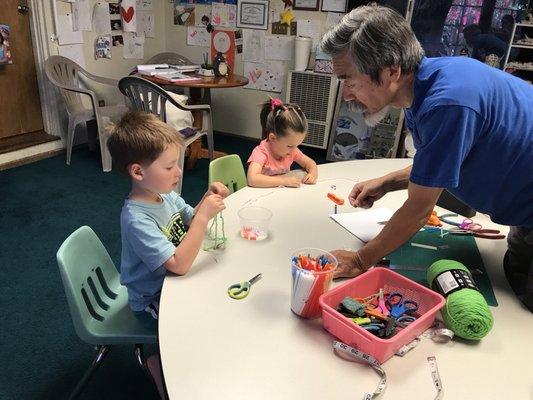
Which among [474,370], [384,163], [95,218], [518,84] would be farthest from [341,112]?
[474,370]

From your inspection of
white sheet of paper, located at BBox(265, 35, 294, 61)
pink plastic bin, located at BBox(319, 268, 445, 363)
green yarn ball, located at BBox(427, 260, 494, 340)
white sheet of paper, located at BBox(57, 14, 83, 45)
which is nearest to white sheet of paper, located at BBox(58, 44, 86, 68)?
white sheet of paper, located at BBox(57, 14, 83, 45)

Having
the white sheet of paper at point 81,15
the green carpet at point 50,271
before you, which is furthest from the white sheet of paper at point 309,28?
the white sheet of paper at point 81,15

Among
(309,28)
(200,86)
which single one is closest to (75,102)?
(200,86)

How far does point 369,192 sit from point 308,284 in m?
0.64

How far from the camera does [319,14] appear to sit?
13.7 feet

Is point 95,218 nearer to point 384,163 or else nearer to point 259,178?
point 259,178

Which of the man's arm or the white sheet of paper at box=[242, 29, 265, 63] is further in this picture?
the white sheet of paper at box=[242, 29, 265, 63]

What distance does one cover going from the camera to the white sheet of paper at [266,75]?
449cm

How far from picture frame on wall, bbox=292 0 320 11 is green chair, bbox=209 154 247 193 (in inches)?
109

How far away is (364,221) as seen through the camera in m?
1.50

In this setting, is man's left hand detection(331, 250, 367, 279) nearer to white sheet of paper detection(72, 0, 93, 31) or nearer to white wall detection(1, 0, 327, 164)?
white wall detection(1, 0, 327, 164)

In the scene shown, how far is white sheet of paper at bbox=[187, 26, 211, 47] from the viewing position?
4707 mm

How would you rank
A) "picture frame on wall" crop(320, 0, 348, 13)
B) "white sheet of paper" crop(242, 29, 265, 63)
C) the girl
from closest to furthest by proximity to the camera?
the girl → "picture frame on wall" crop(320, 0, 348, 13) → "white sheet of paper" crop(242, 29, 265, 63)

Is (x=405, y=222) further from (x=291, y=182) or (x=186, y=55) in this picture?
(x=186, y=55)
